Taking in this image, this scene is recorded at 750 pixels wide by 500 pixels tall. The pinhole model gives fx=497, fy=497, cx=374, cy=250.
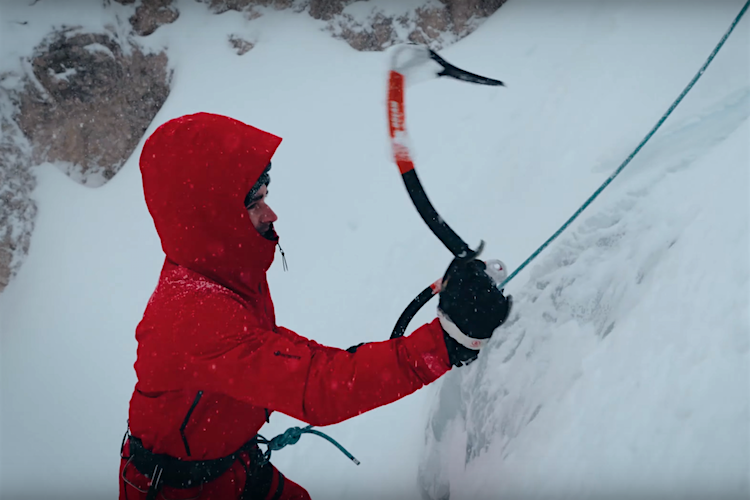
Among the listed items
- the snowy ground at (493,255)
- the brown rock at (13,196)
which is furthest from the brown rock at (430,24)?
the brown rock at (13,196)

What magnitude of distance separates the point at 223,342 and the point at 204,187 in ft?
1.60

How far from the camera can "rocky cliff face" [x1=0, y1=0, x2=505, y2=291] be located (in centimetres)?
703

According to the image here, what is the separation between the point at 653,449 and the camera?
1.24 meters

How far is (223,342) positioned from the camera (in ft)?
4.60

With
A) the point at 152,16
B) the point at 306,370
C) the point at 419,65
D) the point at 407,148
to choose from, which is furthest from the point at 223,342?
the point at 152,16

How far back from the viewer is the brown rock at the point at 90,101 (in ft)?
24.0

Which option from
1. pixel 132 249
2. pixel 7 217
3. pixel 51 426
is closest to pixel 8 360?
pixel 51 426

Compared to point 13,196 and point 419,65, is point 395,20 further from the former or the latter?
point 13,196

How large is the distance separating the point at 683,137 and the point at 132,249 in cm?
574

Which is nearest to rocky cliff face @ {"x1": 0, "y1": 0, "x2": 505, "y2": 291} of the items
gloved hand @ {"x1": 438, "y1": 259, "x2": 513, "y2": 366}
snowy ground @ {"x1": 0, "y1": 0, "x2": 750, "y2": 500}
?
snowy ground @ {"x1": 0, "y1": 0, "x2": 750, "y2": 500}

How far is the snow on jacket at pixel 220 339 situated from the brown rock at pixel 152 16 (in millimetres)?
7296

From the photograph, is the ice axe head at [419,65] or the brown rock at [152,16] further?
the brown rock at [152,16]

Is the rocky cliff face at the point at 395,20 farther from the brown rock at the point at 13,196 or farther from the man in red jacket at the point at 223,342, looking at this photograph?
the man in red jacket at the point at 223,342

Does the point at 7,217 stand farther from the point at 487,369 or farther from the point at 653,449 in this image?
the point at 653,449
